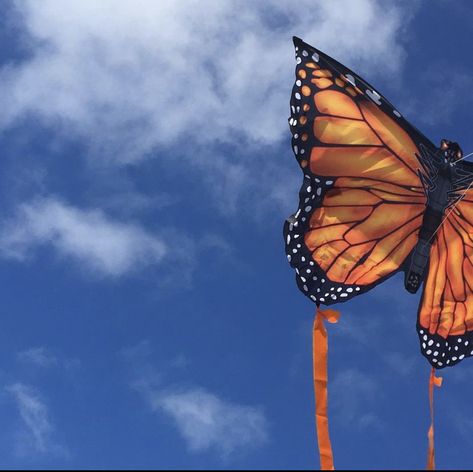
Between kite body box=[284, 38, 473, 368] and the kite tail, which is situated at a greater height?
kite body box=[284, 38, 473, 368]

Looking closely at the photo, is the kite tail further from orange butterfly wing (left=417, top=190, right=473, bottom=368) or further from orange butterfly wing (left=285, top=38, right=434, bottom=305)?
orange butterfly wing (left=417, top=190, right=473, bottom=368)

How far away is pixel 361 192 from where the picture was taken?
8.59 m

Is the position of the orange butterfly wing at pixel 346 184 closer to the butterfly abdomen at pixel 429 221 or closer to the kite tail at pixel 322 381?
the butterfly abdomen at pixel 429 221

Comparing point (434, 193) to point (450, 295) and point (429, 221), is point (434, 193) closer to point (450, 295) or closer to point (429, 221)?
point (429, 221)

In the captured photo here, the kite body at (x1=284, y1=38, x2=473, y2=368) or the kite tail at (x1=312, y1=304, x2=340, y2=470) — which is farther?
the kite body at (x1=284, y1=38, x2=473, y2=368)

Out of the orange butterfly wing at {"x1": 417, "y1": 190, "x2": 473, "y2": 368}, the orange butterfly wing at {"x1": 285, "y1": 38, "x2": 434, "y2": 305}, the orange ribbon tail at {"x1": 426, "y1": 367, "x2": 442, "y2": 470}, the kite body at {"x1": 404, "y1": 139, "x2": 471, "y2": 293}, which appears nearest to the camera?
the orange ribbon tail at {"x1": 426, "y1": 367, "x2": 442, "y2": 470}

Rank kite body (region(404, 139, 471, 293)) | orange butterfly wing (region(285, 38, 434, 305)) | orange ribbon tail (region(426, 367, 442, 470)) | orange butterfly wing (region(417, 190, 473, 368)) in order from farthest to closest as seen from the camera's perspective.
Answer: orange butterfly wing (region(417, 190, 473, 368)), kite body (region(404, 139, 471, 293)), orange butterfly wing (region(285, 38, 434, 305)), orange ribbon tail (region(426, 367, 442, 470))

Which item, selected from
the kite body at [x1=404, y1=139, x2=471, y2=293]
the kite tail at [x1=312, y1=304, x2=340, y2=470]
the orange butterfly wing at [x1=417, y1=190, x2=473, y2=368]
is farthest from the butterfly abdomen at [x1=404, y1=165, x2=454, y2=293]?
the kite tail at [x1=312, y1=304, x2=340, y2=470]

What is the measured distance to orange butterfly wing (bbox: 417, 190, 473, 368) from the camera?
889 centimetres

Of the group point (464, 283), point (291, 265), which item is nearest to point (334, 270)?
point (291, 265)

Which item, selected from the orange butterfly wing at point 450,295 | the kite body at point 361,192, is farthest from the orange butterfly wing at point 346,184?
the orange butterfly wing at point 450,295

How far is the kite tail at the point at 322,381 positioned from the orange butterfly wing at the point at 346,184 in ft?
0.94

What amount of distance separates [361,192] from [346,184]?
0.20m

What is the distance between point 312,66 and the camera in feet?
27.5
